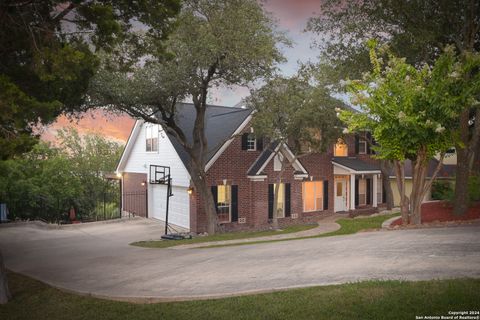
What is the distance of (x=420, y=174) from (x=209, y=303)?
10.4 meters

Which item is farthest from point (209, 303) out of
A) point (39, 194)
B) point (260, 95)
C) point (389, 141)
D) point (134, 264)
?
point (39, 194)

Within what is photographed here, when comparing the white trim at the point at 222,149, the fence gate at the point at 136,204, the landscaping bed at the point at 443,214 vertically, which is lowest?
the fence gate at the point at 136,204

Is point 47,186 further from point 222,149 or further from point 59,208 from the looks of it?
point 222,149

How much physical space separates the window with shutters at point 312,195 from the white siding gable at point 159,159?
8.26 m

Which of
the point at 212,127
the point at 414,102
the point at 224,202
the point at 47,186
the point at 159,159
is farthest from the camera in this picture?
the point at 47,186

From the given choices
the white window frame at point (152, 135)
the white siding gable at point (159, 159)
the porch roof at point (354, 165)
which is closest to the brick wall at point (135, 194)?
the white siding gable at point (159, 159)

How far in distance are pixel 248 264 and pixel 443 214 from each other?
34.1 feet

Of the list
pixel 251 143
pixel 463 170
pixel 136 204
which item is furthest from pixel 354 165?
pixel 136 204

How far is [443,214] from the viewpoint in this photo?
664 inches

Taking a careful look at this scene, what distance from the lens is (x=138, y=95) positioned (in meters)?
16.8

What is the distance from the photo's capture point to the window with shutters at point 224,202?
22219 millimetres

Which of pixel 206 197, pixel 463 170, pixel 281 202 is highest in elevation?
pixel 463 170

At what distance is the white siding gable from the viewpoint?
22.3 meters

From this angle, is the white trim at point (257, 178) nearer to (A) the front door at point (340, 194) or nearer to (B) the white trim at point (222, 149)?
(B) the white trim at point (222, 149)
